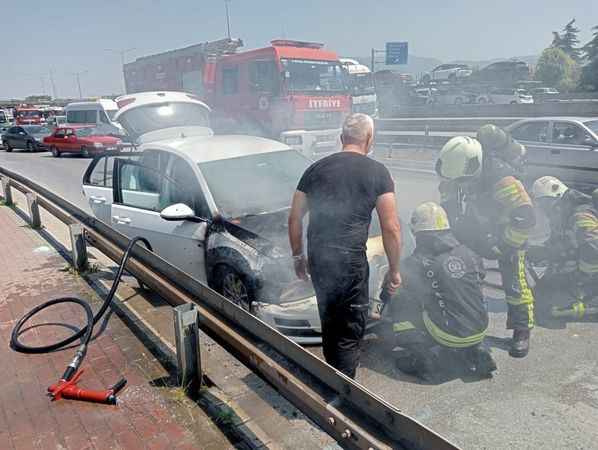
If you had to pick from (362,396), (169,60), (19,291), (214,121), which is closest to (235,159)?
(19,291)

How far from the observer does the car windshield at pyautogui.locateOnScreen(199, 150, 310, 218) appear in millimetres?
4180

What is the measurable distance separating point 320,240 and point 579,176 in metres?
7.46

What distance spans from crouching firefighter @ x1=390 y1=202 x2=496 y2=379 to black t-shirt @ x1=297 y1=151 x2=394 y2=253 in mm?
773

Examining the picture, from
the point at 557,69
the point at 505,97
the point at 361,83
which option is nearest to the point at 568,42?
the point at 557,69

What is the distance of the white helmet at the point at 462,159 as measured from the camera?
3717 millimetres

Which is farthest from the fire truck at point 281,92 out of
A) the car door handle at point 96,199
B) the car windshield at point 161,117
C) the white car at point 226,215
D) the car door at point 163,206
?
the car door at point 163,206

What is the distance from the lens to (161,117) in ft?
25.3

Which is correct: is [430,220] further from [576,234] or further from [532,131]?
[532,131]

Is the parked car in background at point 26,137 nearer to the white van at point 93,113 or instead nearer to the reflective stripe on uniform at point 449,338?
the white van at point 93,113

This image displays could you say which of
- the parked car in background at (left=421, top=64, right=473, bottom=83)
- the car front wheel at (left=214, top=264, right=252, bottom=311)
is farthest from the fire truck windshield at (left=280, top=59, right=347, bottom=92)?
the parked car in background at (left=421, top=64, right=473, bottom=83)

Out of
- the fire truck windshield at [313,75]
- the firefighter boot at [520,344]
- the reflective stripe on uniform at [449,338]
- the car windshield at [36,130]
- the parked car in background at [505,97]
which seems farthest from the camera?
the parked car in background at [505,97]

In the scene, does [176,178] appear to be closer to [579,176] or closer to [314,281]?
[314,281]

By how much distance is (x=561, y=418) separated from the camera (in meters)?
2.74

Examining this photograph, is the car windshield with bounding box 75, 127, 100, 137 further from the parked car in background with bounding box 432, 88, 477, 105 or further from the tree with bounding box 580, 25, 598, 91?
the tree with bounding box 580, 25, 598, 91
